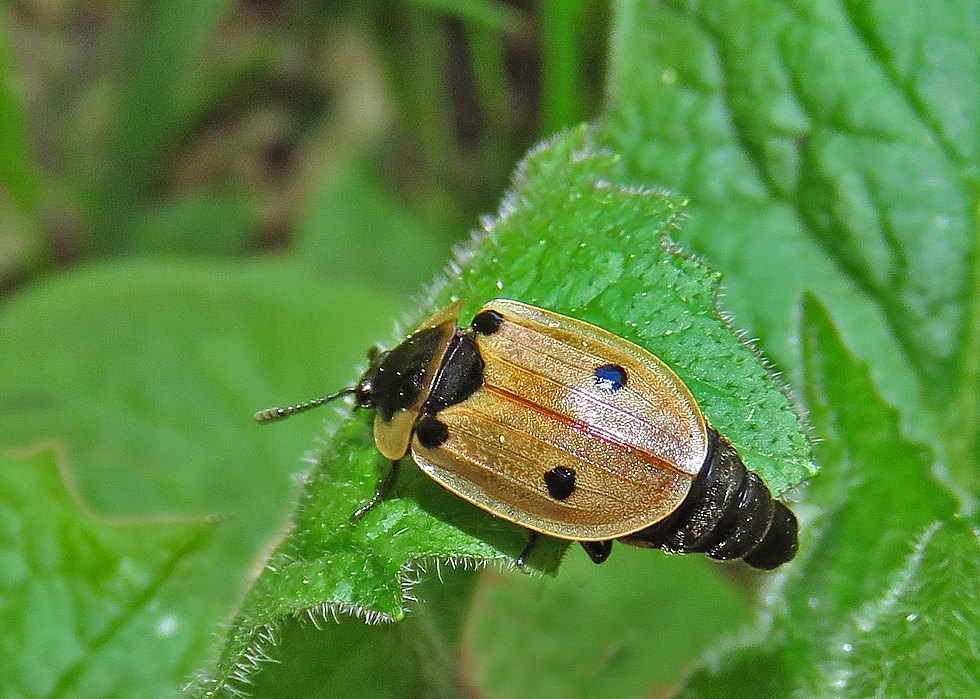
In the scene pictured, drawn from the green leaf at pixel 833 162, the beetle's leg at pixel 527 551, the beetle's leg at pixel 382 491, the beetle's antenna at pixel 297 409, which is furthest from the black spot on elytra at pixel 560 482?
the green leaf at pixel 833 162

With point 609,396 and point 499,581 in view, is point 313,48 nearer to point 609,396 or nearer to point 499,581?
point 499,581

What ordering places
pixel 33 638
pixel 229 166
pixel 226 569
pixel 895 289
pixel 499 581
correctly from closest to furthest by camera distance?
1. pixel 33 638
2. pixel 895 289
3. pixel 226 569
4. pixel 499 581
5. pixel 229 166

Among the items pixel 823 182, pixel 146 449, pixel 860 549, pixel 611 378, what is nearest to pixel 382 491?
pixel 611 378

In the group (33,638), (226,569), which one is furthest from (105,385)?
(33,638)

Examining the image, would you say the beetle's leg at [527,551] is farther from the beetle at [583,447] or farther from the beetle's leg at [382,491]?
the beetle's leg at [382,491]

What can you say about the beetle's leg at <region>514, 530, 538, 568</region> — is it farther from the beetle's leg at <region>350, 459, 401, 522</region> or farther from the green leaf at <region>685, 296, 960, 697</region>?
the green leaf at <region>685, 296, 960, 697</region>

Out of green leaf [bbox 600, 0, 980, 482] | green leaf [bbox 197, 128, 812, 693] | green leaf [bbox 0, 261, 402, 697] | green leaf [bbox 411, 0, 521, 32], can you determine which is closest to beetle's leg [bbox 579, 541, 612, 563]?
green leaf [bbox 197, 128, 812, 693]

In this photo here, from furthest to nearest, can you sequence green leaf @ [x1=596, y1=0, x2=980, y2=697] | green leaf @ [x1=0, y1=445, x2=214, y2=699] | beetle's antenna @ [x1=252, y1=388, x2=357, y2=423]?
green leaf @ [x1=596, y1=0, x2=980, y2=697] < beetle's antenna @ [x1=252, y1=388, x2=357, y2=423] < green leaf @ [x1=0, y1=445, x2=214, y2=699]
